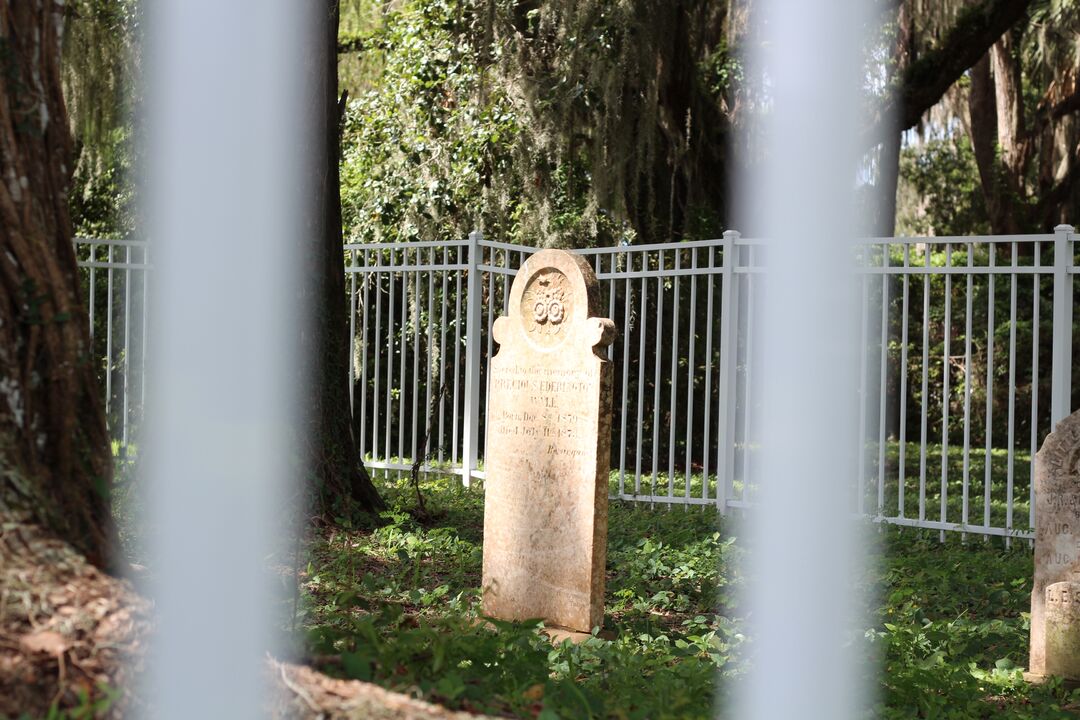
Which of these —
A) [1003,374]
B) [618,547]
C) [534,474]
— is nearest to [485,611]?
[534,474]

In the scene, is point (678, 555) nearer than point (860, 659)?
No

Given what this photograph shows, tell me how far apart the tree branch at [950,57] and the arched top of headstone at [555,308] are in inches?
278

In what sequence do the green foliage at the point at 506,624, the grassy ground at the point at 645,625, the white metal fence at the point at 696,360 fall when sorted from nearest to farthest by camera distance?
1. the green foliage at the point at 506,624
2. the grassy ground at the point at 645,625
3. the white metal fence at the point at 696,360

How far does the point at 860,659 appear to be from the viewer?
4.76 m

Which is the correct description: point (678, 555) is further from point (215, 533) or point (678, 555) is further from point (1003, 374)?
point (1003, 374)

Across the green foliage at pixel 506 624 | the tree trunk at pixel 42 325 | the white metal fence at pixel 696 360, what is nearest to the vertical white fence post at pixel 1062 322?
the white metal fence at pixel 696 360

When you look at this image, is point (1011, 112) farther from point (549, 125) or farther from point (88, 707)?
point (88, 707)

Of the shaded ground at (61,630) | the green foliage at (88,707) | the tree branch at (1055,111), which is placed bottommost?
the green foliage at (88,707)

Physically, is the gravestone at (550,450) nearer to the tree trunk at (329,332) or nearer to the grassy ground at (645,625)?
the grassy ground at (645,625)

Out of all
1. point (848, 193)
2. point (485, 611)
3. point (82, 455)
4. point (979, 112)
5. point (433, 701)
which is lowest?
point (485, 611)

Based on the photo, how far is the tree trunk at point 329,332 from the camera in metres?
7.10

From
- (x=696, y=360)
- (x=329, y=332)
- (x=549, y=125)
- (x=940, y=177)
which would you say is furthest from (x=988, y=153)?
(x=329, y=332)

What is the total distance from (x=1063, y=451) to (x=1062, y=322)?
2250mm

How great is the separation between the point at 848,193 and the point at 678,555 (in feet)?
13.3
